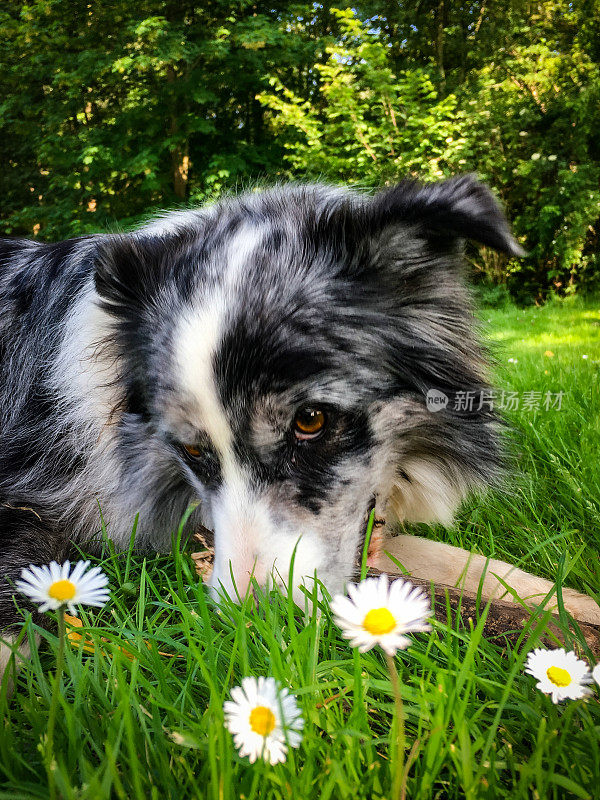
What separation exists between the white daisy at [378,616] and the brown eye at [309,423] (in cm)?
95

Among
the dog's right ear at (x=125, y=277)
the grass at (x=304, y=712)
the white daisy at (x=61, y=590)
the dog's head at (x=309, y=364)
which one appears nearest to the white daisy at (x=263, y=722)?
the grass at (x=304, y=712)

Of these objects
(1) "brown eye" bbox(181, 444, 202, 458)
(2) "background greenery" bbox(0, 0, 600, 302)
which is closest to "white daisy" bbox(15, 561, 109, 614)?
(1) "brown eye" bbox(181, 444, 202, 458)

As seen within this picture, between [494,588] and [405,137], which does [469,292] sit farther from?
[405,137]

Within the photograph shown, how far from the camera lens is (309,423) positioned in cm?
183

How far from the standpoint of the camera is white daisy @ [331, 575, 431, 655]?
0.80m

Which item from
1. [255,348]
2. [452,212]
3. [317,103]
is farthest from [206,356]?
[317,103]

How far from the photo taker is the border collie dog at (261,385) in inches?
71.1

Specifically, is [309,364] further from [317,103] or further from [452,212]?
[317,103]

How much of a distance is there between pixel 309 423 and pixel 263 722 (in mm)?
1058

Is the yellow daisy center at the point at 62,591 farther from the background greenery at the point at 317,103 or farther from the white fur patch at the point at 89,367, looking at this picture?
the background greenery at the point at 317,103

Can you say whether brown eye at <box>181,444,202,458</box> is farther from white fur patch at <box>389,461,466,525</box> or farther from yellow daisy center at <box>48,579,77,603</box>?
yellow daisy center at <box>48,579,77,603</box>

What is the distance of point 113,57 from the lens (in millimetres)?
11164

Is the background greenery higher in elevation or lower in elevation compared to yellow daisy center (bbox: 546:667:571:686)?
higher

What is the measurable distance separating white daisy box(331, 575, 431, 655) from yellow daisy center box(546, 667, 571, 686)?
295mm
